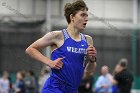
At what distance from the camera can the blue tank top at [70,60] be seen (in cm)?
691

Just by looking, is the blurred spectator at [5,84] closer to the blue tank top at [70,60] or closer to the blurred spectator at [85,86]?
the blurred spectator at [85,86]

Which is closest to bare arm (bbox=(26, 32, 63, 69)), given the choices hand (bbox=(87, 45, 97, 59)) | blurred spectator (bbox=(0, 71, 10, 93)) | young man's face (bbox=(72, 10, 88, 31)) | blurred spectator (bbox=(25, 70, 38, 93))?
young man's face (bbox=(72, 10, 88, 31))

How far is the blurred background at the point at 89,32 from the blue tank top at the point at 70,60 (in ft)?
47.6

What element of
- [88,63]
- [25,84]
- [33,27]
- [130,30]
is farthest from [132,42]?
[88,63]

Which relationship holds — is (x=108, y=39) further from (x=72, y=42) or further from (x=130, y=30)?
(x=72, y=42)

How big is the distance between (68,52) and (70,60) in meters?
0.10

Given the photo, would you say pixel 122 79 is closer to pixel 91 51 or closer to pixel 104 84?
pixel 104 84

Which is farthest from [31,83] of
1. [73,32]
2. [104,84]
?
[73,32]

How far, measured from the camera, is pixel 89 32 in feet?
75.4

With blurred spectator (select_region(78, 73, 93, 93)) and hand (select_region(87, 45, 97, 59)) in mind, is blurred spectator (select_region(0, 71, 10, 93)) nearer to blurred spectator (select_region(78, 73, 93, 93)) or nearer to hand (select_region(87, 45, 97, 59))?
blurred spectator (select_region(78, 73, 93, 93))

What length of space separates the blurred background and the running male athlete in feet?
47.3

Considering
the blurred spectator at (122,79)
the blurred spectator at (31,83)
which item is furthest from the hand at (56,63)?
the blurred spectator at (31,83)

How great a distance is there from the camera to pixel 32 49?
6953 millimetres

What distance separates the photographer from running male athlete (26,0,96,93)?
6.91m
